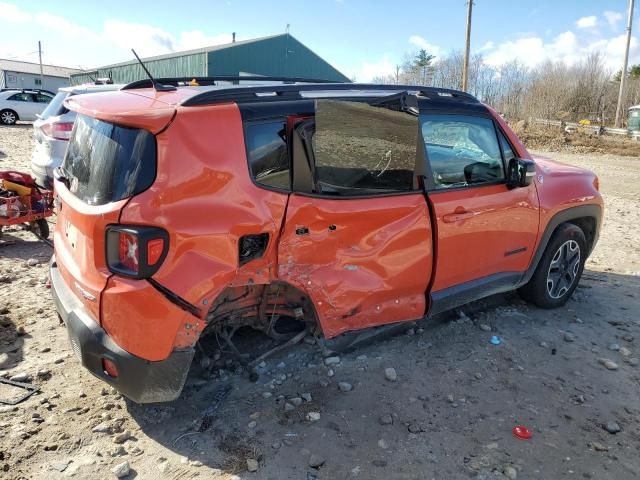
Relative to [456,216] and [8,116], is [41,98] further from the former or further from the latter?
[456,216]

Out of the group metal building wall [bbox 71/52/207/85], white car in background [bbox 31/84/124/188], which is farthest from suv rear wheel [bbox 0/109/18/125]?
white car in background [bbox 31/84/124/188]

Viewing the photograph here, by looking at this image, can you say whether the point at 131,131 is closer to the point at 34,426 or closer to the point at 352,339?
the point at 34,426

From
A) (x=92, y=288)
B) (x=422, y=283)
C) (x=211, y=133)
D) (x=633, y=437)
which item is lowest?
(x=633, y=437)

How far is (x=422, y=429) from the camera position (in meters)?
3.04

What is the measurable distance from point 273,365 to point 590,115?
46837mm

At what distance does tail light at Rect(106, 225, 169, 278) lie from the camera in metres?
2.51

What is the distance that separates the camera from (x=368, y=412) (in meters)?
3.18

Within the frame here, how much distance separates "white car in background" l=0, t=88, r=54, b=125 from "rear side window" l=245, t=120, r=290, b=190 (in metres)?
25.4

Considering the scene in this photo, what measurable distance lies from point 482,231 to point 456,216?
0.34 metres

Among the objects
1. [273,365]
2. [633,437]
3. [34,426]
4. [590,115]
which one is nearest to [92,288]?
[34,426]

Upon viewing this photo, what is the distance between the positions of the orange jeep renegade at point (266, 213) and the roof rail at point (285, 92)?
11 mm

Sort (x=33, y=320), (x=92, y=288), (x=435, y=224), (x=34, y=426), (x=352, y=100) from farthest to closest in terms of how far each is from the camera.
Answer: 1. (x=33, y=320)
2. (x=435, y=224)
3. (x=352, y=100)
4. (x=34, y=426)
5. (x=92, y=288)

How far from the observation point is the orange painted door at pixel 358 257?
3.03 m

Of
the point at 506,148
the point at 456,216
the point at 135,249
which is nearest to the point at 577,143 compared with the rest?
the point at 506,148
